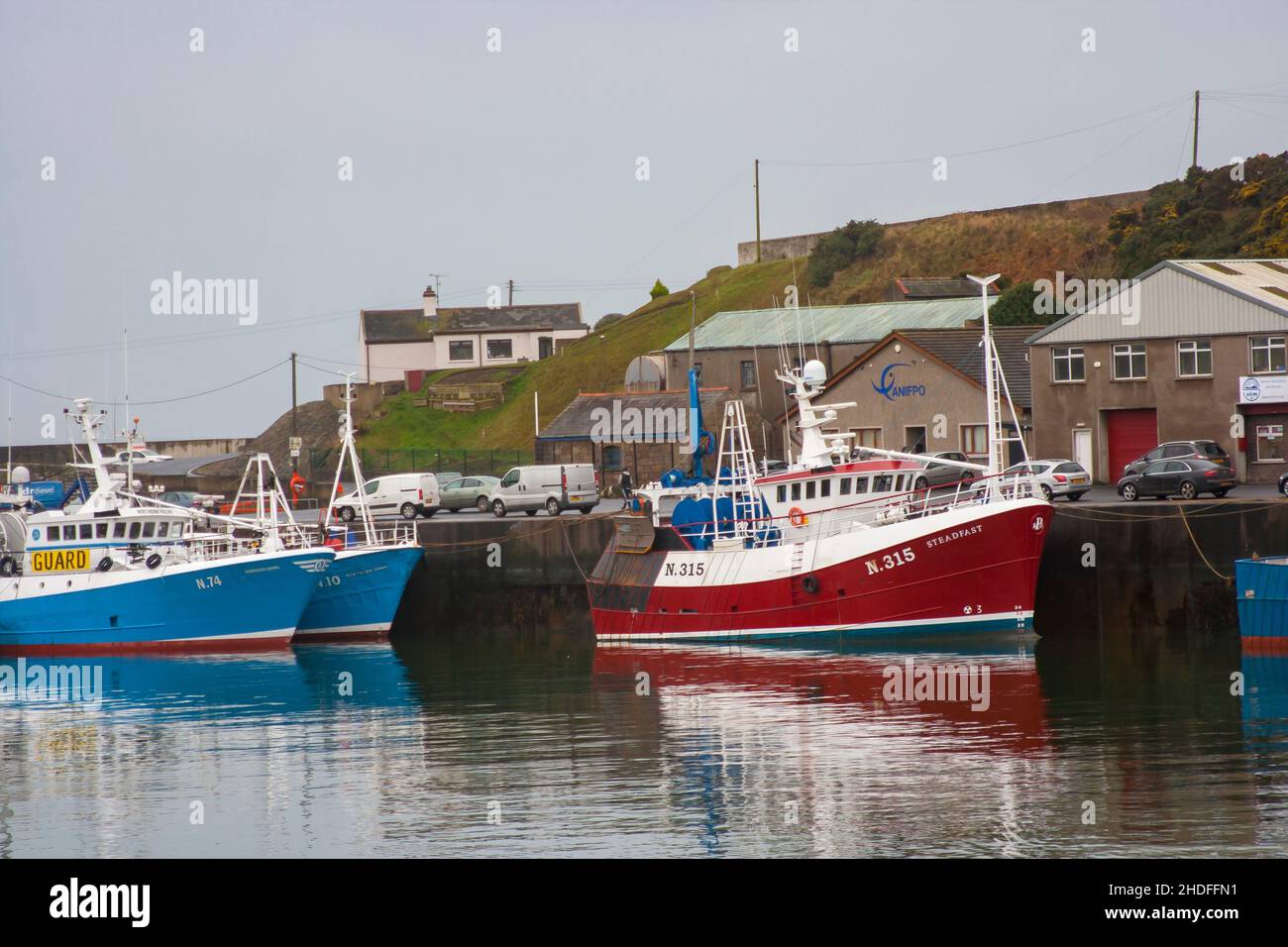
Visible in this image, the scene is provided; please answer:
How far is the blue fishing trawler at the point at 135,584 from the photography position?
4409cm

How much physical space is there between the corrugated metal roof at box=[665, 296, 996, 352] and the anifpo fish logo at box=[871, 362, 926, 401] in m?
10.9

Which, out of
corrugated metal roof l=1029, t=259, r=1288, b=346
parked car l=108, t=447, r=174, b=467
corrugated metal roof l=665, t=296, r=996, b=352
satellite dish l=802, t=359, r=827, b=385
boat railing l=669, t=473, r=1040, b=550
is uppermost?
corrugated metal roof l=665, t=296, r=996, b=352

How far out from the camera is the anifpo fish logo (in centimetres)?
6594

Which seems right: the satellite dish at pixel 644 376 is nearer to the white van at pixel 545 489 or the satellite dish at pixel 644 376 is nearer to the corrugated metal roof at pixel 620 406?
the corrugated metal roof at pixel 620 406

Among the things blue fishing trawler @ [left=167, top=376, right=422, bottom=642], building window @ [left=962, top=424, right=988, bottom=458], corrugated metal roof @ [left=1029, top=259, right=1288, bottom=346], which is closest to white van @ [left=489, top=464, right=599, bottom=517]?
blue fishing trawler @ [left=167, top=376, right=422, bottom=642]

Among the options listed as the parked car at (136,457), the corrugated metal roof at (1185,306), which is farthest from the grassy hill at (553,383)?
the parked car at (136,457)

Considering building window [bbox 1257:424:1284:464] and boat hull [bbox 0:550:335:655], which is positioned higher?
building window [bbox 1257:424:1284:464]

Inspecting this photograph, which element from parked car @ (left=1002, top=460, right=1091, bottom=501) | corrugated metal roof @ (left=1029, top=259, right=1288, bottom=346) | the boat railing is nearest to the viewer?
the boat railing

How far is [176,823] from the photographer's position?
21.9 metres

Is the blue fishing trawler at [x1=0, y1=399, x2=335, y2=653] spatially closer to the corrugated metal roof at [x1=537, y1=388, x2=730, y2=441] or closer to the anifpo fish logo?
the anifpo fish logo

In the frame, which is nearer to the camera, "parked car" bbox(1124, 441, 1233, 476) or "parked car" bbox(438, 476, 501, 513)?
"parked car" bbox(1124, 441, 1233, 476)

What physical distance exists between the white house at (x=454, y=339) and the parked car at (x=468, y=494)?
168 feet

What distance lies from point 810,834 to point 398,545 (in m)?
27.7
